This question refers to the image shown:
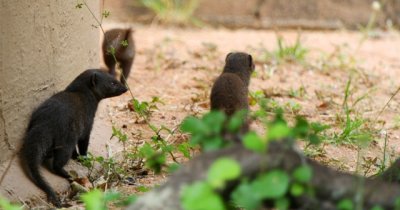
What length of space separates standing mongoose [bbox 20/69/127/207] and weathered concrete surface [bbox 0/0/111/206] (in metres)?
0.06

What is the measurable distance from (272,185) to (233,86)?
9.03ft

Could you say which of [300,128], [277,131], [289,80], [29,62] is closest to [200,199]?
[277,131]

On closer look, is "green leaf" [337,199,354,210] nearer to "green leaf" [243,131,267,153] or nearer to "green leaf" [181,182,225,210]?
"green leaf" [243,131,267,153]

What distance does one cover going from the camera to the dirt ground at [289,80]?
605 cm

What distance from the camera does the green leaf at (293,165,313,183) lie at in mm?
2939

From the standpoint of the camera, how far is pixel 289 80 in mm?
8375

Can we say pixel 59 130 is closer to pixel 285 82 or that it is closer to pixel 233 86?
pixel 233 86

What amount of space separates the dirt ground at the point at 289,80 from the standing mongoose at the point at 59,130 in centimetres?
44

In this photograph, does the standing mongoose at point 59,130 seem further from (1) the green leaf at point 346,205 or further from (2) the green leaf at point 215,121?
(1) the green leaf at point 346,205

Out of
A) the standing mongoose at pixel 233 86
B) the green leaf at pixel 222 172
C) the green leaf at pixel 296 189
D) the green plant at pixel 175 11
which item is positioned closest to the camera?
the green leaf at pixel 222 172

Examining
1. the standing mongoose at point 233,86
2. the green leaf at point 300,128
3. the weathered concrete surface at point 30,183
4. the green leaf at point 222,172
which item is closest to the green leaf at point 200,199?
the green leaf at point 222,172

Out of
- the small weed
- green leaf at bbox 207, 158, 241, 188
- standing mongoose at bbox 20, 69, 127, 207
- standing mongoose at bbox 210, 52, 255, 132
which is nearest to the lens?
green leaf at bbox 207, 158, 241, 188

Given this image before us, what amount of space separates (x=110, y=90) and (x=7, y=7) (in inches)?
50.4

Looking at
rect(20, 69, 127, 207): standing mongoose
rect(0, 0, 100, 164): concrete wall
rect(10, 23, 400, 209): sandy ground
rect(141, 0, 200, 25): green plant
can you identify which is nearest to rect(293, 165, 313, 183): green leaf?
rect(10, 23, 400, 209): sandy ground
